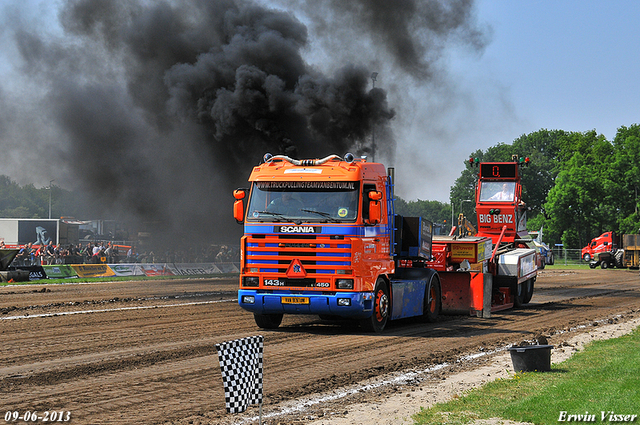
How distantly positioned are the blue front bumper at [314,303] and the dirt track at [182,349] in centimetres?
48

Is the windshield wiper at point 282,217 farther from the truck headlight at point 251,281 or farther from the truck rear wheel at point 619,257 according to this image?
the truck rear wheel at point 619,257

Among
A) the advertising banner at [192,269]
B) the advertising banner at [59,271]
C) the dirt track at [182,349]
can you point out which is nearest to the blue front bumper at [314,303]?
the dirt track at [182,349]

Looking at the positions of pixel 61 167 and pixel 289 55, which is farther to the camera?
pixel 61 167

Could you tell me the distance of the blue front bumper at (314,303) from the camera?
39.8 ft

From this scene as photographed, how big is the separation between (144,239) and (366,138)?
17955mm

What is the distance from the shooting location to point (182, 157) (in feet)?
145

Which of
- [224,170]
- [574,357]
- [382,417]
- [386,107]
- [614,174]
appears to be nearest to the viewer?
[382,417]

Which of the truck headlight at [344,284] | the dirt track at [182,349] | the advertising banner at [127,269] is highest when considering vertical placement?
the truck headlight at [344,284]

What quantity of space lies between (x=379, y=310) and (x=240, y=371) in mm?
7840

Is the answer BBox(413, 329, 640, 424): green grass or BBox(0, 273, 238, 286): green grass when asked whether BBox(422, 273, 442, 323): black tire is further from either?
BBox(0, 273, 238, 286): green grass

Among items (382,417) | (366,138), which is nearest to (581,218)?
(366,138)

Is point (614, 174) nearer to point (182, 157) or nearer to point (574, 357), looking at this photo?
point (182, 157)

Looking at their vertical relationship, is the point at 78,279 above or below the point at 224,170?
below

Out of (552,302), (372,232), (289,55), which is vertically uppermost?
(289,55)
